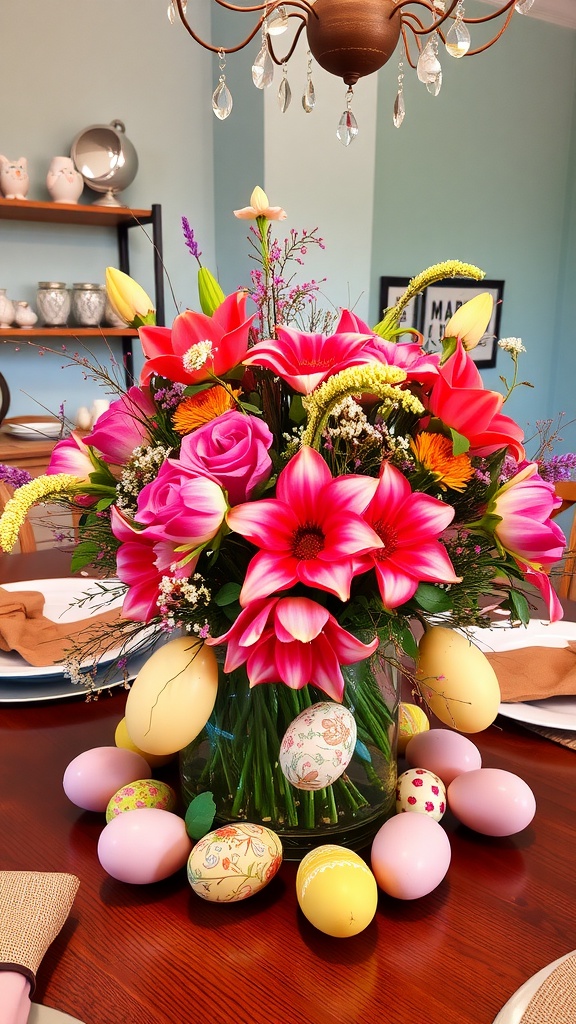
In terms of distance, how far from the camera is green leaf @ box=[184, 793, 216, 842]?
0.65 m

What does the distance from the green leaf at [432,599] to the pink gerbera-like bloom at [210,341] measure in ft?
0.75

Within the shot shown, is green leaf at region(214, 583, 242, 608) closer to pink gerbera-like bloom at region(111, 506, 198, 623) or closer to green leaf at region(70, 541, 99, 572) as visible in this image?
pink gerbera-like bloom at region(111, 506, 198, 623)

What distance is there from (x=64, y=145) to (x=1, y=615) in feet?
8.95

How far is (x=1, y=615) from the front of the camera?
113 cm

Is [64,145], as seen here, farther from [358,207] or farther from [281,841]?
[281,841]

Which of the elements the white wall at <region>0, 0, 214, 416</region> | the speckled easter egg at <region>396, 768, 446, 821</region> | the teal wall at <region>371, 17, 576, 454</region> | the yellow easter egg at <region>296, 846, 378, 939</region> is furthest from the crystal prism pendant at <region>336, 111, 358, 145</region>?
the teal wall at <region>371, 17, 576, 454</region>

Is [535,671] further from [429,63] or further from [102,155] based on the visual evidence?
[102,155]

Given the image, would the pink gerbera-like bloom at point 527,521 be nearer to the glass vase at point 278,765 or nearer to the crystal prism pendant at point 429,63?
the glass vase at point 278,765

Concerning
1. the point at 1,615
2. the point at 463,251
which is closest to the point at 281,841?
the point at 1,615

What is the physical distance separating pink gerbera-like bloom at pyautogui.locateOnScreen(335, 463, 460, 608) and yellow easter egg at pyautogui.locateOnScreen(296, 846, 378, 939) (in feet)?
0.64

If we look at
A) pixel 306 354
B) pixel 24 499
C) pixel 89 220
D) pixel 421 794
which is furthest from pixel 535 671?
pixel 89 220

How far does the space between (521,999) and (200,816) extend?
10.3 inches

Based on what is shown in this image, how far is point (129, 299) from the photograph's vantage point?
0.74m

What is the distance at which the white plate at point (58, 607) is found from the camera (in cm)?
99
